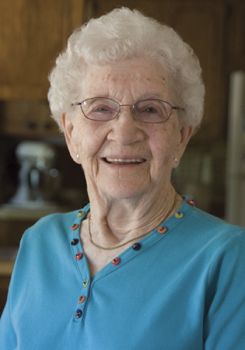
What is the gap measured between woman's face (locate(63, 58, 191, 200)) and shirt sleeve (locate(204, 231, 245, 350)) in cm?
22

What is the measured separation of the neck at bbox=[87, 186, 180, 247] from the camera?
1.10 metres

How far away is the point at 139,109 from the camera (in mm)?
1045

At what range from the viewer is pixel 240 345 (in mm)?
885

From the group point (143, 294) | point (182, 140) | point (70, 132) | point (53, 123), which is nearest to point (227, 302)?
point (143, 294)

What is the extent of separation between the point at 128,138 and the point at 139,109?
0.07 metres

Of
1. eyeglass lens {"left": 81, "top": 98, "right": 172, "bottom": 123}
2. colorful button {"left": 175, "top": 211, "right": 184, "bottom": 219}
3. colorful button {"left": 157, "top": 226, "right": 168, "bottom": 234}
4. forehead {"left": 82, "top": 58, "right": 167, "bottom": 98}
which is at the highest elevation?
forehead {"left": 82, "top": 58, "right": 167, "bottom": 98}

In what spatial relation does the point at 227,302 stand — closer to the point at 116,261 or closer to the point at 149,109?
the point at 116,261

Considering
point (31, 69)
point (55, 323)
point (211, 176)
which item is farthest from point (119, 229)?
point (211, 176)

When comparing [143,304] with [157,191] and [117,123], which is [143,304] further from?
[117,123]

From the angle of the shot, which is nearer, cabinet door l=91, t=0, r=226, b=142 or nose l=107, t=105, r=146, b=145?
nose l=107, t=105, r=146, b=145

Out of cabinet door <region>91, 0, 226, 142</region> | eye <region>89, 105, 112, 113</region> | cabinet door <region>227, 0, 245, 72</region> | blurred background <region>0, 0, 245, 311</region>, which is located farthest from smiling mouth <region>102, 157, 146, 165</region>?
cabinet door <region>227, 0, 245, 72</region>

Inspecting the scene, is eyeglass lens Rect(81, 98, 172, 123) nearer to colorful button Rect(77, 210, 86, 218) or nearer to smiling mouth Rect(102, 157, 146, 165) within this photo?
smiling mouth Rect(102, 157, 146, 165)

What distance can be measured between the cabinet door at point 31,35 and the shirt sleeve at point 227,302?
2.01 m

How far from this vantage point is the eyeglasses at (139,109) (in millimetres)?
1041
